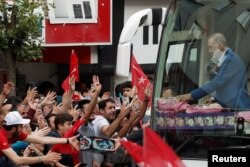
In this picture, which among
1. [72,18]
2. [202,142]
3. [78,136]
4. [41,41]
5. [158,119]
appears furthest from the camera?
[72,18]

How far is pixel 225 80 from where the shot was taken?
31.7 feet

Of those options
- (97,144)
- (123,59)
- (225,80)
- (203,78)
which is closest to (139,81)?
(97,144)

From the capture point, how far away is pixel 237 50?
381 inches

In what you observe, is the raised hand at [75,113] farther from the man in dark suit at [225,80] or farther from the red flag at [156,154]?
the red flag at [156,154]

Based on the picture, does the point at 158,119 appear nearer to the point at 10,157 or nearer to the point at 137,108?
the point at 10,157

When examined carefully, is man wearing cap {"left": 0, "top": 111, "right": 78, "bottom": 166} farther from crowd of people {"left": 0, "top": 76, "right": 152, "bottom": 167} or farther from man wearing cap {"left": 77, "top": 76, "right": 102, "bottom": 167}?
man wearing cap {"left": 77, "top": 76, "right": 102, "bottom": 167}

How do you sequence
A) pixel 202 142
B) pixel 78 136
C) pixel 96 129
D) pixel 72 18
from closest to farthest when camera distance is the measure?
pixel 202 142 < pixel 78 136 < pixel 96 129 < pixel 72 18

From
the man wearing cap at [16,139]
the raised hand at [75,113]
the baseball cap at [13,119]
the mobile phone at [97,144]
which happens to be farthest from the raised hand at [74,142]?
the raised hand at [75,113]

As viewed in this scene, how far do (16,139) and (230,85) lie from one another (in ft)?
8.00

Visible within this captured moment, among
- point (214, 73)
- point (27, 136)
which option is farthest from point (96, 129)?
point (214, 73)

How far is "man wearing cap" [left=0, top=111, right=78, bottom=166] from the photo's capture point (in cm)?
980

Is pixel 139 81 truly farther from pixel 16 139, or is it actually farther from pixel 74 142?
pixel 16 139

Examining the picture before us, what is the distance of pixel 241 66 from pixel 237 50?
19 cm

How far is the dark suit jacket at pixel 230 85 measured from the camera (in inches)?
373
